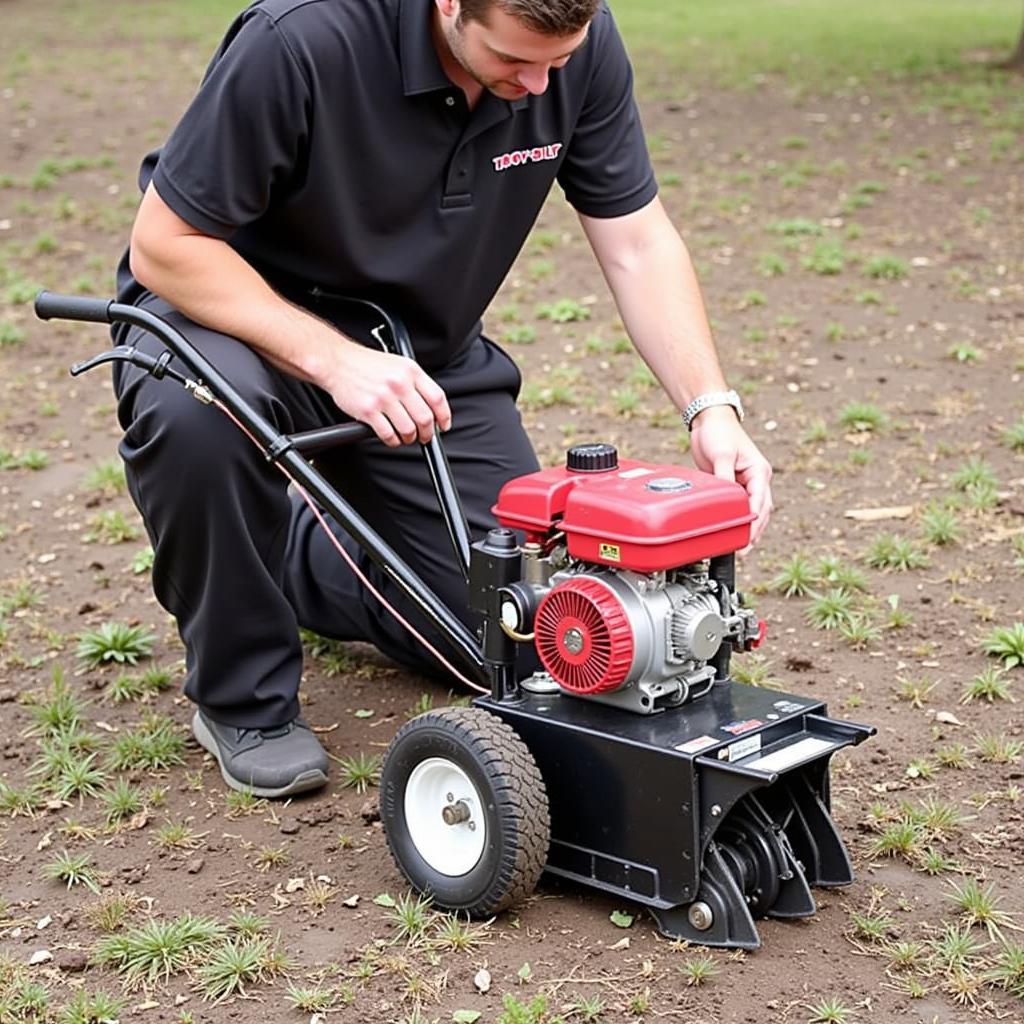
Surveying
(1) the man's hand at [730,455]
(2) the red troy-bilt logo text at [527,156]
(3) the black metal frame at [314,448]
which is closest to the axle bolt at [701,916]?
(3) the black metal frame at [314,448]

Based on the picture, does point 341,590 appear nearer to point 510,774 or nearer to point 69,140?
point 510,774

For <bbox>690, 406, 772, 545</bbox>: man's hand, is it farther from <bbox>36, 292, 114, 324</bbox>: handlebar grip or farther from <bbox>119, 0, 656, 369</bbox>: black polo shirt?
<bbox>36, 292, 114, 324</bbox>: handlebar grip

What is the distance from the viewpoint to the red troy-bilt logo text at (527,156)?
11.8 feet

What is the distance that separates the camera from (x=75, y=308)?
347 centimetres

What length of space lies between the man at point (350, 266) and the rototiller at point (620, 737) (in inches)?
12.1

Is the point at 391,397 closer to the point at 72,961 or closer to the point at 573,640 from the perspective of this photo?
the point at 573,640

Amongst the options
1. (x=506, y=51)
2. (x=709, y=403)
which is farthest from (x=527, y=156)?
(x=709, y=403)

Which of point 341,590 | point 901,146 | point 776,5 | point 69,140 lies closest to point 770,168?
point 901,146

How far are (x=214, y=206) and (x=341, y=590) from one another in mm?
1211

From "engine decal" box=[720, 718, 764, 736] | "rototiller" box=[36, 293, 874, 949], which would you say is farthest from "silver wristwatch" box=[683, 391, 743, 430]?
"engine decal" box=[720, 718, 764, 736]

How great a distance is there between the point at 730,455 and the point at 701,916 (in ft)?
3.07

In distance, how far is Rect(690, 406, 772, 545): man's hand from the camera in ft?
10.6

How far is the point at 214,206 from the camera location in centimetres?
329

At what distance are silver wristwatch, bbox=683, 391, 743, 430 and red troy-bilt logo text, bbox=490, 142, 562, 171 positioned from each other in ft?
2.09
